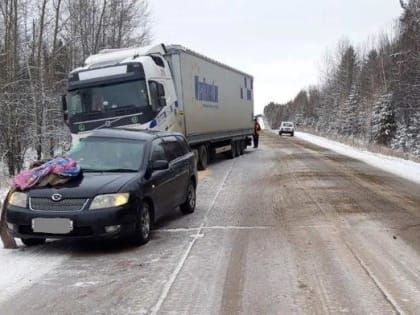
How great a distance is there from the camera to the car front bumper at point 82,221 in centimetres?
683

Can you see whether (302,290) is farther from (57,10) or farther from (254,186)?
(57,10)

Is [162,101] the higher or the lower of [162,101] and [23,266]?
the higher

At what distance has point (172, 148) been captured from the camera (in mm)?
9703

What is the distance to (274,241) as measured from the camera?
762 cm

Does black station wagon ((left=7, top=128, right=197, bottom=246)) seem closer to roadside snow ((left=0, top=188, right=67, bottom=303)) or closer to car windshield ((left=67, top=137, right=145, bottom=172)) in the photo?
car windshield ((left=67, top=137, right=145, bottom=172))

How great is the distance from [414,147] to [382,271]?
45.9 meters

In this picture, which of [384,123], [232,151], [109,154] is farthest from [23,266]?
[384,123]

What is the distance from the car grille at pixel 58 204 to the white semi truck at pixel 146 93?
25.1 feet

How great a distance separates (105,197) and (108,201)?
64 millimetres

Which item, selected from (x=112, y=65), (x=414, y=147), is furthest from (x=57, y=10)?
(x=414, y=147)

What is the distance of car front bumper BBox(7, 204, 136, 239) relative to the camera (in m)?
6.83

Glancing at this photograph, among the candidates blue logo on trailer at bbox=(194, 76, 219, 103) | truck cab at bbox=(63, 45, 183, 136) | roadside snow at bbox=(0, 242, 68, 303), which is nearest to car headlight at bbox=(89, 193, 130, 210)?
roadside snow at bbox=(0, 242, 68, 303)

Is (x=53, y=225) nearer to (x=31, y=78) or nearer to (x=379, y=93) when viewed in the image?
(x=31, y=78)

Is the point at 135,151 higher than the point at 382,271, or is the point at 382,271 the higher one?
the point at 135,151
